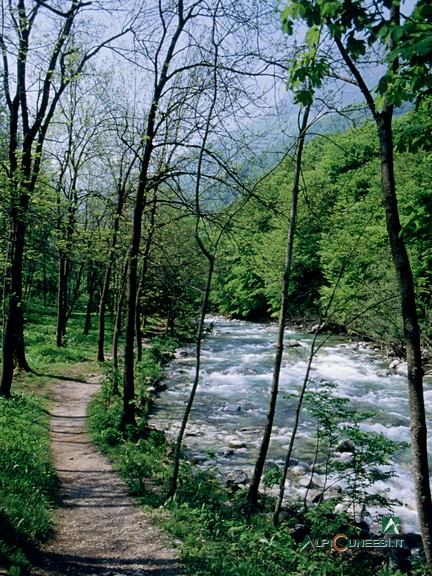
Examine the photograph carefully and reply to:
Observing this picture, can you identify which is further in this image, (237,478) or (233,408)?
(233,408)

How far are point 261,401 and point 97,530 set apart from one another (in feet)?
32.9

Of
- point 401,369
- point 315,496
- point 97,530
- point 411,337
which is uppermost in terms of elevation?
point 411,337

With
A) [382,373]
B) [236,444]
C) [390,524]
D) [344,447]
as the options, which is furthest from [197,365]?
[382,373]

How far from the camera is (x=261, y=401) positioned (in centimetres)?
1496

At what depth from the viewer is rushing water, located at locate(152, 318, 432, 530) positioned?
10088 millimetres

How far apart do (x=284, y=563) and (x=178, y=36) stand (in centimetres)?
986

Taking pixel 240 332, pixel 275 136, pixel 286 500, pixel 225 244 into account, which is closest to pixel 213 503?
pixel 286 500

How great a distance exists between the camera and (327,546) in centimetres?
644

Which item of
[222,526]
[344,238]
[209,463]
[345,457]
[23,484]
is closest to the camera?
[23,484]

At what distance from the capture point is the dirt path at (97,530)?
182 inches

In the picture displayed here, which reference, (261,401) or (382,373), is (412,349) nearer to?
(261,401)

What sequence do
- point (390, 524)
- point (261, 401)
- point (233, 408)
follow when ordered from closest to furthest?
1. point (390, 524)
2. point (233, 408)
3. point (261, 401)

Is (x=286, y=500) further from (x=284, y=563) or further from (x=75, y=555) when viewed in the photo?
(x=75, y=555)

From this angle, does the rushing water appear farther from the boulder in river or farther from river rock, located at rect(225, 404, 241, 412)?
the boulder in river
